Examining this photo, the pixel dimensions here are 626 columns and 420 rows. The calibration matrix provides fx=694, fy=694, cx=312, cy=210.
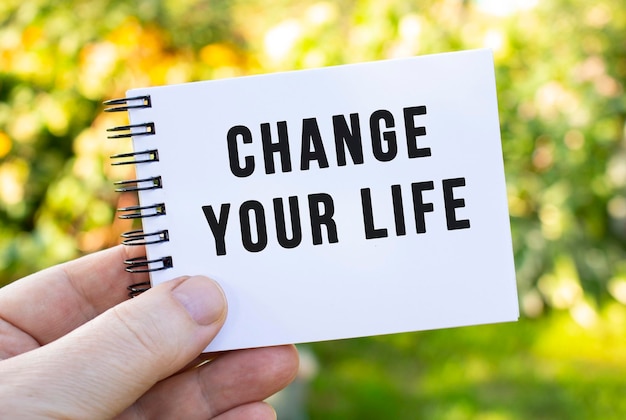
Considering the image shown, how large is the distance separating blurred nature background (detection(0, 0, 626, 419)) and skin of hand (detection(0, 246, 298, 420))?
34.6 inches

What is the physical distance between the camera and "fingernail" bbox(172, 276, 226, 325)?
107 cm

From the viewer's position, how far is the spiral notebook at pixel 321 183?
1119mm

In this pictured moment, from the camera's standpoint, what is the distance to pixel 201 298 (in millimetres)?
1077

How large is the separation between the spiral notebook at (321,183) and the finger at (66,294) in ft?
0.84

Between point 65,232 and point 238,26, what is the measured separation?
1.26m

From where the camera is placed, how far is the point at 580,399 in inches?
90.1

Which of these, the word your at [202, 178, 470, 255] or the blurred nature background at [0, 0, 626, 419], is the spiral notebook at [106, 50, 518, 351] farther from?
the blurred nature background at [0, 0, 626, 419]

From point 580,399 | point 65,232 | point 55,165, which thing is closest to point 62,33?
point 55,165

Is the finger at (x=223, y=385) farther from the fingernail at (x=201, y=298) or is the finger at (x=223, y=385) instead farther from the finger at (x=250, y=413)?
the fingernail at (x=201, y=298)

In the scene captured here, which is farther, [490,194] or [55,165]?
[55,165]

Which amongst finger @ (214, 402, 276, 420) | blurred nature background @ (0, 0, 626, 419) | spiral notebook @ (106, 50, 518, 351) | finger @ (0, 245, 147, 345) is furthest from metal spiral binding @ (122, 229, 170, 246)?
blurred nature background @ (0, 0, 626, 419)

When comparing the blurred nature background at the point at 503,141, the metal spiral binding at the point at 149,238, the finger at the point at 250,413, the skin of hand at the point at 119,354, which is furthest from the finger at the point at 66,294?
the blurred nature background at the point at 503,141

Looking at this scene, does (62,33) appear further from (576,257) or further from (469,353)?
(576,257)

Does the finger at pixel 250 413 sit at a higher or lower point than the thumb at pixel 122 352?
lower
